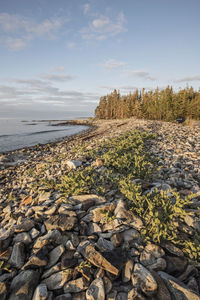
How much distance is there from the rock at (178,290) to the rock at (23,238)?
244 centimetres

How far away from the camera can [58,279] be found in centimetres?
228

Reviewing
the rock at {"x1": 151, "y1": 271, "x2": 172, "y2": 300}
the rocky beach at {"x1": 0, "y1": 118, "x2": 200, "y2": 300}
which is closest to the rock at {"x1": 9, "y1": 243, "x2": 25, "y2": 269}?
the rocky beach at {"x1": 0, "y1": 118, "x2": 200, "y2": 300}

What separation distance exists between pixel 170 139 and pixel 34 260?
35.3 feet

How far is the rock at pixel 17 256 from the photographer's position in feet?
8.31

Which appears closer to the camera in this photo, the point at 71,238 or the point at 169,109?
the point at 71,238

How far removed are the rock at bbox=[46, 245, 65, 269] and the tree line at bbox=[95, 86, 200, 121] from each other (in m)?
61.6

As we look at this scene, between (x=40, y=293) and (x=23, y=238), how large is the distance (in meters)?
1.15

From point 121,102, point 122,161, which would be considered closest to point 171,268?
point 122,161

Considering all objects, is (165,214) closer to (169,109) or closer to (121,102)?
(169,109)

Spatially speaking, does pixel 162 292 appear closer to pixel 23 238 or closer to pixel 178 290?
pixel 178 290

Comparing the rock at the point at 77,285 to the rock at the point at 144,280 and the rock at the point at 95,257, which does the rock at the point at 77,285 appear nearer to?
the rock at the point at 95,257

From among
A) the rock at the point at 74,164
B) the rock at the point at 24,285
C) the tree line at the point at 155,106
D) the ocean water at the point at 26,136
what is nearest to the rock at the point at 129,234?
the rock at the point at 24,285

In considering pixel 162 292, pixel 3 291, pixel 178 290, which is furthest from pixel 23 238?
pixel 178 290

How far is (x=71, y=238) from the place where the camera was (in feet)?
9.61
